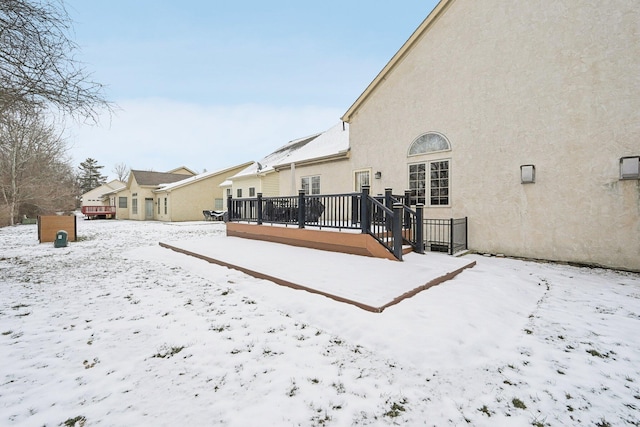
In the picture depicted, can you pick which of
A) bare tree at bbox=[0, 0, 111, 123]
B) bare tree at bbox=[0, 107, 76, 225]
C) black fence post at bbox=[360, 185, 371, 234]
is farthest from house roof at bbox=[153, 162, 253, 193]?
black fence post at bbox=[360, 185, 371, 234]

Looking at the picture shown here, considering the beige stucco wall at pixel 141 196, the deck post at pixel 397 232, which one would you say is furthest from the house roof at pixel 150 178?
the deck post at pixel 397 232

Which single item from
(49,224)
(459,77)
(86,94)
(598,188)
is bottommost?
(49,224)

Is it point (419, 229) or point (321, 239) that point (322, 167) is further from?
point (419, 229)

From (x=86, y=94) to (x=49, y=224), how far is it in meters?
9.19

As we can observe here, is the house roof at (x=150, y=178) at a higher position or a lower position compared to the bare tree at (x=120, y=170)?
lower

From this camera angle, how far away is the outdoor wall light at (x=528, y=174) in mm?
6980

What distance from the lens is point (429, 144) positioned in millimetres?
8859

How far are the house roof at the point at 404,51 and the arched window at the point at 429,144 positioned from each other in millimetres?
2728

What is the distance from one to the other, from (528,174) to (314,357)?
23.9 ft

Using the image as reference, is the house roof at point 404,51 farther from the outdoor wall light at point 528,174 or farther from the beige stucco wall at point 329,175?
the outdoor wall light at point 528,174

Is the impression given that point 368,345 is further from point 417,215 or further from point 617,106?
point 617,106

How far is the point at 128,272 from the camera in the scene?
20.0 feet

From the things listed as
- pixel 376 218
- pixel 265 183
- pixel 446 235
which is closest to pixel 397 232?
pixel 376 218

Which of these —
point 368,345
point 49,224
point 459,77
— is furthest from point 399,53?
point 49,224
